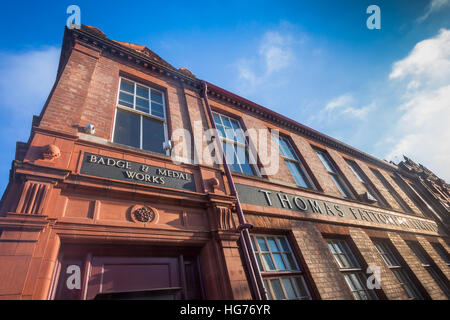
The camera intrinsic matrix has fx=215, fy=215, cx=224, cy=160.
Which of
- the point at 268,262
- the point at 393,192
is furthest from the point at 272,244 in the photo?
the point at 393,192

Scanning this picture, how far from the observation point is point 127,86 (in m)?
5.99

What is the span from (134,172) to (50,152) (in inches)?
48.9

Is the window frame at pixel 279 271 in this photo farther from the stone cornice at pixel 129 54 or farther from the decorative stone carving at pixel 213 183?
the stone cornice at pixel 129 54

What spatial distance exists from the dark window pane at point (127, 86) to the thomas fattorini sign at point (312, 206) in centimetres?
396

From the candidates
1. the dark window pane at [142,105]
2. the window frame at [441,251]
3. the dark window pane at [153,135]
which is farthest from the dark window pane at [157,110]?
the window frame at [441,251]

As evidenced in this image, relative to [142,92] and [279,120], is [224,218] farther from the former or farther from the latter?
[279,120]

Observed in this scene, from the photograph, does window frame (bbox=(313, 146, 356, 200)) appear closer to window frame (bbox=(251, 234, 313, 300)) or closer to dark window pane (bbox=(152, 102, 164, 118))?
window frame (bbox=(251, 234, 313, 300))

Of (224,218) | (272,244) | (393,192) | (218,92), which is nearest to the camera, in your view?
(224,218)

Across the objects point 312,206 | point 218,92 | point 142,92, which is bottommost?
point 312,206

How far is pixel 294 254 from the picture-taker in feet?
16.3

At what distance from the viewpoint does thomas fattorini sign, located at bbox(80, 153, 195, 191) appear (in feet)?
11.9

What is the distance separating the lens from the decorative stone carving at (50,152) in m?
3.19

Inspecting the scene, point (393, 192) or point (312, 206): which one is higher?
point (393, 192)
